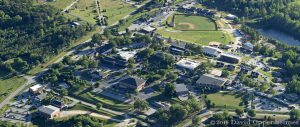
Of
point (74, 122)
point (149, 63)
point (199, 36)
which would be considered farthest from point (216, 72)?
point (74, 122)

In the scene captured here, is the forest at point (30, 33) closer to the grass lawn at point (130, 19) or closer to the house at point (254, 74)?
the grass lawn at point (130, 19)

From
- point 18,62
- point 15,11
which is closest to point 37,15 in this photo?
point 15,11

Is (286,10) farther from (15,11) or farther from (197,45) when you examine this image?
(15,11)

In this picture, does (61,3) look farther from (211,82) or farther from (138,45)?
(211,82)

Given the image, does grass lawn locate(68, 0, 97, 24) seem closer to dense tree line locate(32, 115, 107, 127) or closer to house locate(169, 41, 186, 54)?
house locate(169, 41, 186, 54)

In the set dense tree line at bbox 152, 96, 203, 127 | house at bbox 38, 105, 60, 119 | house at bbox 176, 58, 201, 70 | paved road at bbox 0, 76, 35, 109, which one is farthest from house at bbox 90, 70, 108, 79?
dense tree line at bbox 152, 96, 203, 127
